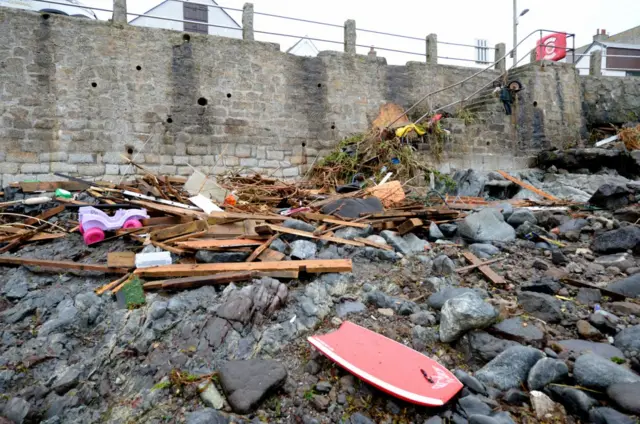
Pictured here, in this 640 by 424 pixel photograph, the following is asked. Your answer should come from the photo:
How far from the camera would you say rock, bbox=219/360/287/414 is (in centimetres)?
194

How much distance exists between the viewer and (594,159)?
30.6 ft

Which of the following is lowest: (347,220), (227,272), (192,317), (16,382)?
(16,382)

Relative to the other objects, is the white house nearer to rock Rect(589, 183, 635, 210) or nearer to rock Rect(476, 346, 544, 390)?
rock Rect(589, 183, 635, 210)

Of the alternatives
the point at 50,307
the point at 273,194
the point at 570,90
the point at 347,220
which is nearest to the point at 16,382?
the point at 50,307

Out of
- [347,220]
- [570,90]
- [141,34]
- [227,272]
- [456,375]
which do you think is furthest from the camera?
[570,90]

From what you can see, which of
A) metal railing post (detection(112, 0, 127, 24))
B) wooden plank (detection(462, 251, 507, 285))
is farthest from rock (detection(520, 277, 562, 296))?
metal railing post (detection(112, 0, 127, 24))

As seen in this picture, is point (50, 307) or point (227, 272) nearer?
point (50, 307)

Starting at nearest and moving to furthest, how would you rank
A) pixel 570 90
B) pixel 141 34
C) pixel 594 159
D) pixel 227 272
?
pixel 227 272 → pixel 141 34 → pixel 594 159 → pixel 570 90

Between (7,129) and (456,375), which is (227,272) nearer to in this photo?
(456,375)

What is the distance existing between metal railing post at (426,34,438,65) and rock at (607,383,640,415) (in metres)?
9.85

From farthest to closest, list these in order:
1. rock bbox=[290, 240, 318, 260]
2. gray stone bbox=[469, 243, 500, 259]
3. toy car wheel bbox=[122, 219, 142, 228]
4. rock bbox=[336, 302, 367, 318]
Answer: toy car wheel bbox=[122, 219, 142, 228]
gray stone bbox=[469, 243, 500, 259]
rock bbox=[290, 240, 318, 260]
rock bbox=[336, 302, 367, 318]

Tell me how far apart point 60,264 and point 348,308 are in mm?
2677

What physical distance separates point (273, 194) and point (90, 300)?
13.1 ft

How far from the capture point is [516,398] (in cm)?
193
